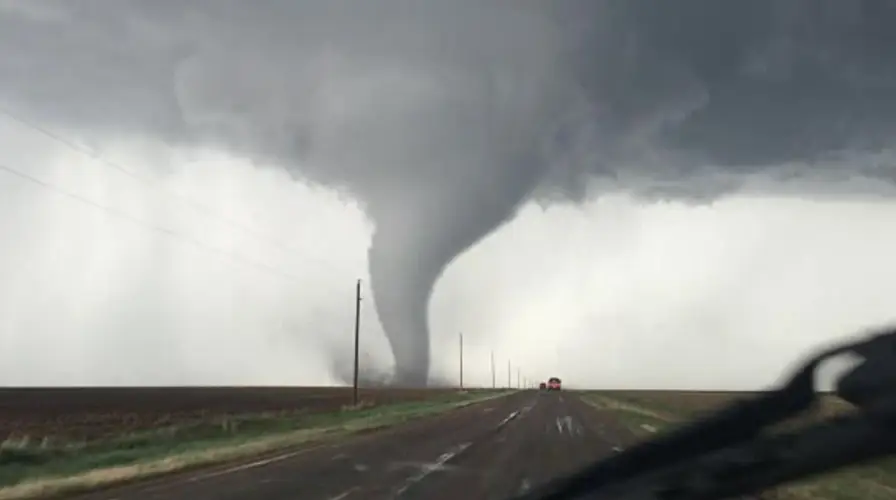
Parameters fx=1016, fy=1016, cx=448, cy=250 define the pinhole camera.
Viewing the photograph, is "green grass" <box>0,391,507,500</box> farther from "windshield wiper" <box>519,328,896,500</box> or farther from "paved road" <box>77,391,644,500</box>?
"windshield wiper" <box>519,328,896,500</box>

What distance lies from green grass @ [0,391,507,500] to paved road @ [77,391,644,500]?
1438 mm

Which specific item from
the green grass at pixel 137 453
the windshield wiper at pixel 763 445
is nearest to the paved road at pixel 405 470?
the green grass at pixel 137 453

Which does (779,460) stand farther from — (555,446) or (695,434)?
(555,446)

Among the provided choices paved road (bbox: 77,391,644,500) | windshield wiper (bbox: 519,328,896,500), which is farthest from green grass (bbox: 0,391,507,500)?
windshield wiper (bbox: 519,328,896,500)

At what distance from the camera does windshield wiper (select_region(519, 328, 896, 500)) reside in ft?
10.1

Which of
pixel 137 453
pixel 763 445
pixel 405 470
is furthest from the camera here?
pixel 137 453

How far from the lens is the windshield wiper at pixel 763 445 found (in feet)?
10.1

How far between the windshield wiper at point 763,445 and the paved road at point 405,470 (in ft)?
35.9

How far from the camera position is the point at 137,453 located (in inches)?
1073

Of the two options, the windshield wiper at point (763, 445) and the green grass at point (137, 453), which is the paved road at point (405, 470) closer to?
the green grass at point (137, 453)

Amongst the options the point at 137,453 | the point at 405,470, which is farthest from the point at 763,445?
the point at 137,453

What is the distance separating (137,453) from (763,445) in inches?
1026

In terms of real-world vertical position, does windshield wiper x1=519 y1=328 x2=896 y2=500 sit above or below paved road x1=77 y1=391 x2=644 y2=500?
above

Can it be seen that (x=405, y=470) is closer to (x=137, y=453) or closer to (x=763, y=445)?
(x=137, y=453)
